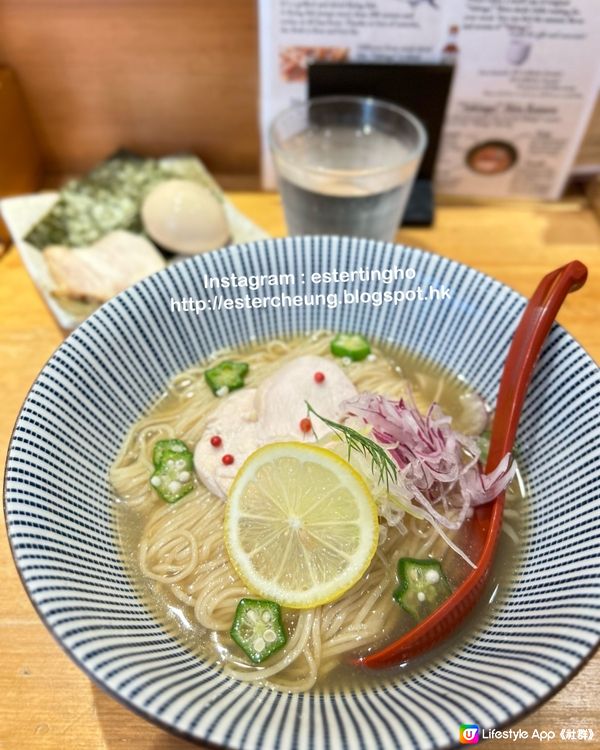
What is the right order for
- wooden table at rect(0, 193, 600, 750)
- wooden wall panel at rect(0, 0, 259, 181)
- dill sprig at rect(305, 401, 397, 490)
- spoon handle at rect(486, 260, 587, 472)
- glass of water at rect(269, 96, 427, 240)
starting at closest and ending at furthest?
wooden table at rect(0, 193, 600, 750)
dill sprig at rect(305, 401, 397, 490)
spoon handle at rect(486, 260, 587, 472)
glass of water at rect(269, 96, 427, 240)
wooden wall panel at rect(0, 0, 259, 181)

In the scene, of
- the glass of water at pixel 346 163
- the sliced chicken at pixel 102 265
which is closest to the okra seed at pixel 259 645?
the sliced chicken at pixel 102 265

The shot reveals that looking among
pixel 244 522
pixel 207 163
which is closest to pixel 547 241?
pixel 207 163

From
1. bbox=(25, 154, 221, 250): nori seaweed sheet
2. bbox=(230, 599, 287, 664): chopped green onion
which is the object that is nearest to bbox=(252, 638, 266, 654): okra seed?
bbox=(230, 599, 287, 664): chopped green onion

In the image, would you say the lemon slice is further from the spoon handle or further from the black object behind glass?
the black object behind glass

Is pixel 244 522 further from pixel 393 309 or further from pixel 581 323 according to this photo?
pixel 581 323

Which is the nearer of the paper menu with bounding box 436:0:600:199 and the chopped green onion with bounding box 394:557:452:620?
the chopped green onion with bounding box 394:557:452:620

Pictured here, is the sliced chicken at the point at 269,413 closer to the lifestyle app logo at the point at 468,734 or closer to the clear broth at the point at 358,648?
the clear broth at the point at 358,648
